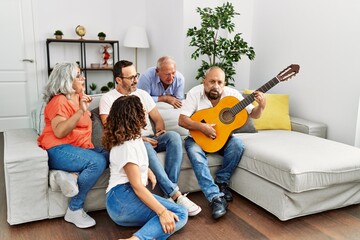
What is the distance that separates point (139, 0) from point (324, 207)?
401 cm

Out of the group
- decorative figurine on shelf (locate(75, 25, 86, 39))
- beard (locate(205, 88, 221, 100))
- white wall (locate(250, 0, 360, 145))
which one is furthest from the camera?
decorative figurine on shelf (locate(75, 25, 86, 39))

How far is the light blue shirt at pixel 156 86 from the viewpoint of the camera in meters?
3.22

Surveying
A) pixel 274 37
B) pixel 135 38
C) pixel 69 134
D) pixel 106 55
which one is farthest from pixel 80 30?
pixel 69 134

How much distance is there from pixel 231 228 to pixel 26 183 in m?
1.27

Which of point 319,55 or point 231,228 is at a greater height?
point 319,55

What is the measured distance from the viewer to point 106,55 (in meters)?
5.02

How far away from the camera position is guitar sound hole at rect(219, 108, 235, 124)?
2531mm

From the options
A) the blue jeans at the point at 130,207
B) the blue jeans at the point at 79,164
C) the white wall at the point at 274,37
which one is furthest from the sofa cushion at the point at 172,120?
the white wall at the point at 274,37

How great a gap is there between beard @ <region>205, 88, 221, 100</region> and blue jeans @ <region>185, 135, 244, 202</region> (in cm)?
33

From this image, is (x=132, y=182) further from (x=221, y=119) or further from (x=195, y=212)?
(x=221, y=119)

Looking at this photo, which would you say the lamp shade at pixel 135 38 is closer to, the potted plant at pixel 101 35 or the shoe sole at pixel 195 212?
the potted plant at pixel 101 35

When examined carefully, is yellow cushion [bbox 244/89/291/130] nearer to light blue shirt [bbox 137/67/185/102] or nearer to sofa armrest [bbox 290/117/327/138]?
sofa armrest [bbox 290/117/327/138]

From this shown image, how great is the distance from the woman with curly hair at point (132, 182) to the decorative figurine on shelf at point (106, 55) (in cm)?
327

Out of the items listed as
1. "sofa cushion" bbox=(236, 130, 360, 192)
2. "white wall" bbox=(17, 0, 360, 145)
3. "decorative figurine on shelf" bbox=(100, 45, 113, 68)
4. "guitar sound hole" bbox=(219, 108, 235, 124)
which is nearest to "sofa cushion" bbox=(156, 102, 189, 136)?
"guitar sound hole" bbox=(219, 108, 235, 124)
